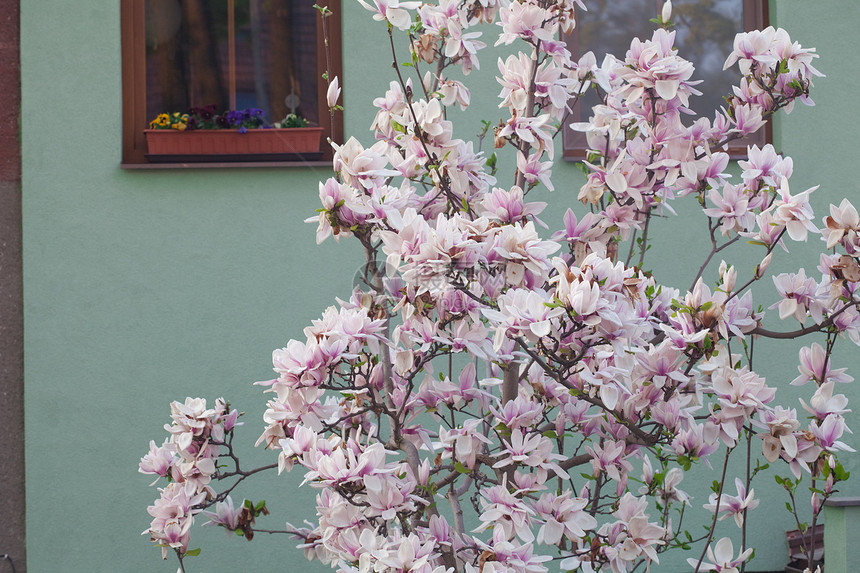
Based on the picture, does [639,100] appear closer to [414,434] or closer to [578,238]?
[578,238]

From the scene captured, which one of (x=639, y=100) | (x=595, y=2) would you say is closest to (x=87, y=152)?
(x=595, y=2)

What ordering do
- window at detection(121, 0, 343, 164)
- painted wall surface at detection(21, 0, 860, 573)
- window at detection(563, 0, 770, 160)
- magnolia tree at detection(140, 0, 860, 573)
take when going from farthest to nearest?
1. window at detection(563, 0, 770, 160)
2. window at detection(121, 0, 343, 164)
3. painted wall surface at detection(21, 0, 860, 573)
4. magnolia tree at detection(140, 0, 860, 573)

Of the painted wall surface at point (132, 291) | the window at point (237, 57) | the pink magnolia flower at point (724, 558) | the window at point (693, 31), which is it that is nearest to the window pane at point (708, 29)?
the window at point (693, 31)

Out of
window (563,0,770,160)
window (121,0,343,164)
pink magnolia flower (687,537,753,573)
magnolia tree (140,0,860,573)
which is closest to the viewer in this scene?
magnolia tree (140,0,860,573)

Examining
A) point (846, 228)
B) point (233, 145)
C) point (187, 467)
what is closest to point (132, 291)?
point (233, 145)

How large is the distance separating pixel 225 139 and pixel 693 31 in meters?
2.35

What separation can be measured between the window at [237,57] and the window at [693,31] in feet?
4.16

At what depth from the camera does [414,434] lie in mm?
1904

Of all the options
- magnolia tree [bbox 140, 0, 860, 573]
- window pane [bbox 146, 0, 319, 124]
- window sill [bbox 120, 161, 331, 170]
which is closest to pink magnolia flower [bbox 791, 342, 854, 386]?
magnolia tree [bbox 140, 0, 860, 573]

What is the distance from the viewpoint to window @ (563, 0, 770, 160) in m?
4.27

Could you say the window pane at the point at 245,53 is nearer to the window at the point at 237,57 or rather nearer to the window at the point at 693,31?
the window at the point at 237,57

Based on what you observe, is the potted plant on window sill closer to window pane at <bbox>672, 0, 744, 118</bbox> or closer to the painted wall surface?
the painted wall surface

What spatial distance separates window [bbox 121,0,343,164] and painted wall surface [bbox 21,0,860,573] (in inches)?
9.2

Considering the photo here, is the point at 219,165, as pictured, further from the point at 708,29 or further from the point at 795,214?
the point at 795,214
